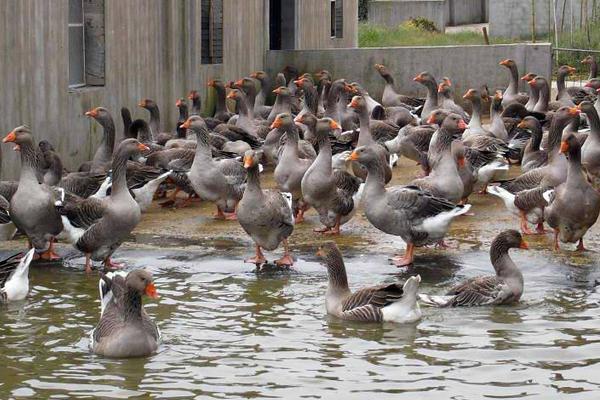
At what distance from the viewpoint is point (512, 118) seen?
71.8ft

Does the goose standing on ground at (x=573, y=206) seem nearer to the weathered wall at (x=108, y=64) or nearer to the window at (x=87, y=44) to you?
the weathered wall at (x=108, y=64)

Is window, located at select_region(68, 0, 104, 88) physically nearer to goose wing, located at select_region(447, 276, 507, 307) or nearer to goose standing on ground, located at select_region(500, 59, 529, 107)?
goose standing on ground, located at select_region(500, 59, 529, 107)

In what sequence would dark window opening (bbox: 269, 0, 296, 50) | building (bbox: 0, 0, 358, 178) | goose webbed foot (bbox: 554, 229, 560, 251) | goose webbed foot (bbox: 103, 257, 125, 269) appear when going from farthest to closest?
dark window opening (bbox: 269, 0, 296, 50), building (bbox: 0, 0, 358, 178), goose webbed foot (bbox: 554, 229, 560, 251), goose webbed foot (bbox: 103, 257, 125, 269)

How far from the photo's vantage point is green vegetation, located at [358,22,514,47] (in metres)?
44.2

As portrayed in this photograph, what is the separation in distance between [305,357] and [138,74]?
41.2ft

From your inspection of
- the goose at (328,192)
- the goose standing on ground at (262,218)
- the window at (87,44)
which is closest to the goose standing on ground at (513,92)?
the window at (87,44)

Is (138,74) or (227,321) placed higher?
(138,74)

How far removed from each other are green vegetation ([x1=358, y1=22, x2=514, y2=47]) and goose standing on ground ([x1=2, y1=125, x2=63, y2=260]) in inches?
1184

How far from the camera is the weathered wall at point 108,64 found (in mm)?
17312

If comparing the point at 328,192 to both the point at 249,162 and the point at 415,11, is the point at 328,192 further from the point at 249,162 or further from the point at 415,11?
the point at 415,11

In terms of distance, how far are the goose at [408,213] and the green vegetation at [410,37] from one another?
96.4 feet

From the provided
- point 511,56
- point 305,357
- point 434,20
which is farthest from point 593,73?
point 434,20

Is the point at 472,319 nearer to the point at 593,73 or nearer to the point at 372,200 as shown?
the point at 372,200

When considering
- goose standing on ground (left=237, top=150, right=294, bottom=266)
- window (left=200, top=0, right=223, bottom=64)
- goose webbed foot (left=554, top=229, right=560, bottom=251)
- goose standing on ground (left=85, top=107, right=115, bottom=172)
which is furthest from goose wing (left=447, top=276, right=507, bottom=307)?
window (left=200, top=0, right=223, bottom=64)
